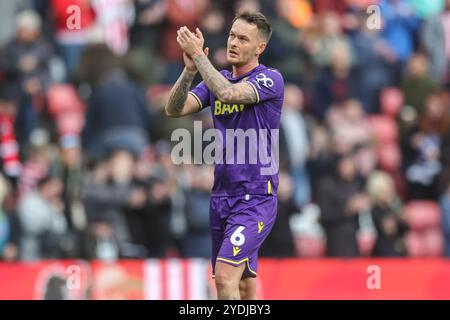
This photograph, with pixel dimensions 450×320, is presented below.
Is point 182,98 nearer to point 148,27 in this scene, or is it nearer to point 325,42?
point 148,27

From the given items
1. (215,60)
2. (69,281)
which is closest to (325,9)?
(215,60)

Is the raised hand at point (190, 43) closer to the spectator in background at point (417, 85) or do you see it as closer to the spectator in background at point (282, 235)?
the spectator in background at point (282, 235)

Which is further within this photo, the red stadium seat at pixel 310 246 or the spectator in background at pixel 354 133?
the spectator in background at pixel 354 133

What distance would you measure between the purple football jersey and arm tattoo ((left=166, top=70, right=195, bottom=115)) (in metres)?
0.30

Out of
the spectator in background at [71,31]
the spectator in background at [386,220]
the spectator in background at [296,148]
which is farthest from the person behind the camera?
the spectator in background at [71,31]

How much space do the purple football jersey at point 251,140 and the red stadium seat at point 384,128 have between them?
7176 mm

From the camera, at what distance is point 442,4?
17.9m

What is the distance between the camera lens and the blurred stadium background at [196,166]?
13977 millimetres

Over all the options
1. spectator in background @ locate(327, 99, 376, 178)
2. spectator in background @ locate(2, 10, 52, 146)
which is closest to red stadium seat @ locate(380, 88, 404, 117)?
spectator in background @ locate(327, 99, 376, 178)

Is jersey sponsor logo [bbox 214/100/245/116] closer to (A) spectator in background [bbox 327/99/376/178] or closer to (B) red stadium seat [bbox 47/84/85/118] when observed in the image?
(A) spectator in background [bbox 327/99/376/178]

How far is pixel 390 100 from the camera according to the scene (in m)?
17.0

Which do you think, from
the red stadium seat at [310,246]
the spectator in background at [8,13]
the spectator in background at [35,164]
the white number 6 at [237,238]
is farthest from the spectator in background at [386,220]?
the white number 6 at [237,238]

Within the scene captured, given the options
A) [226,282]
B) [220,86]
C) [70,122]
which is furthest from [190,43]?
[70,122]
